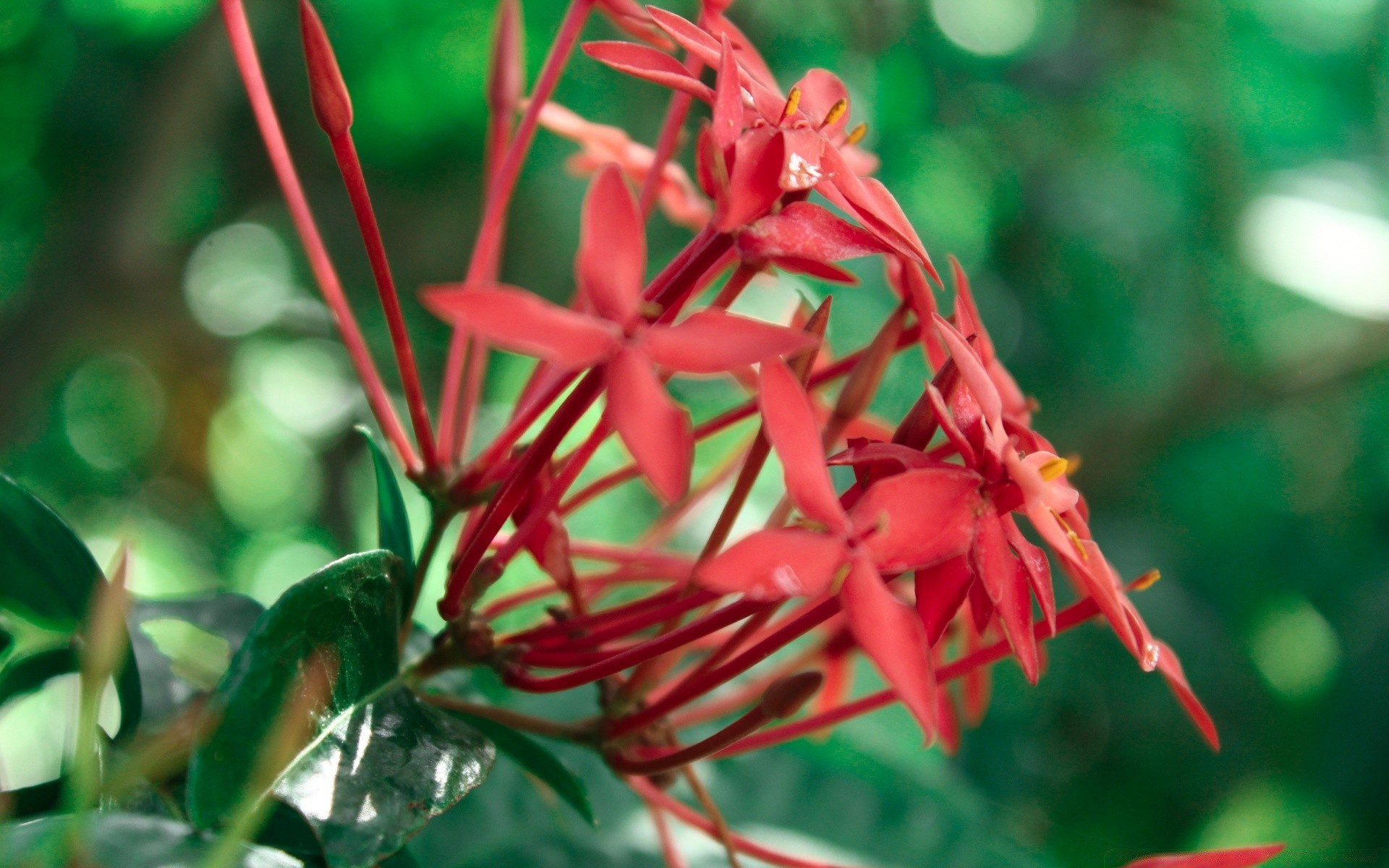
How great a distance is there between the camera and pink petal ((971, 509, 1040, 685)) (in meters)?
0.23

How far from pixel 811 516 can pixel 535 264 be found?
1.05 metres

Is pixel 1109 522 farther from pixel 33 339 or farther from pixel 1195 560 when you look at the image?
pixel 33 339

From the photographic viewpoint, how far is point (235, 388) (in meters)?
1.25

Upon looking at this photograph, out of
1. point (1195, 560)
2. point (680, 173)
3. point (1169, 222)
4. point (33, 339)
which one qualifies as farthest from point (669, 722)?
point (1169, 222)

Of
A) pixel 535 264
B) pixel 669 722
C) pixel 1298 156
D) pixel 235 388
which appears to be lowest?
pixel 235 388

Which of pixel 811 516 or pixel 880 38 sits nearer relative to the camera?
pixel 811 516

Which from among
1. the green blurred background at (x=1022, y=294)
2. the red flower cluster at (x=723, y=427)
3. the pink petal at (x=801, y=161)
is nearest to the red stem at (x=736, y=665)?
the red flower cluster at (x=723, y=427)

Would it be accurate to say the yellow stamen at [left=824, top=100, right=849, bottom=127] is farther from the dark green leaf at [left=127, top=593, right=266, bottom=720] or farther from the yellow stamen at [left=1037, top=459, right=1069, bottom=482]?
the dark green leaf at [left=127, top=593, right=266, bottom=720]

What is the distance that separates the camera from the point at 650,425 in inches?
7.9

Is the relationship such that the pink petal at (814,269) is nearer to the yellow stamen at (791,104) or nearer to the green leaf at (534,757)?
the yellow stamen at (791,104)

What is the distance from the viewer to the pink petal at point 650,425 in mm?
196

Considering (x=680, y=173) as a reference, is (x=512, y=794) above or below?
below

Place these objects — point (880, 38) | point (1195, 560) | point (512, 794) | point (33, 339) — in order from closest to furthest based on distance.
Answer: point (512, 794)
point (33, 339)
point (1195, 560)
point (880, 38)

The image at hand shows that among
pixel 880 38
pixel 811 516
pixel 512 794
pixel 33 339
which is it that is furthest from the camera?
pixel 880 38
